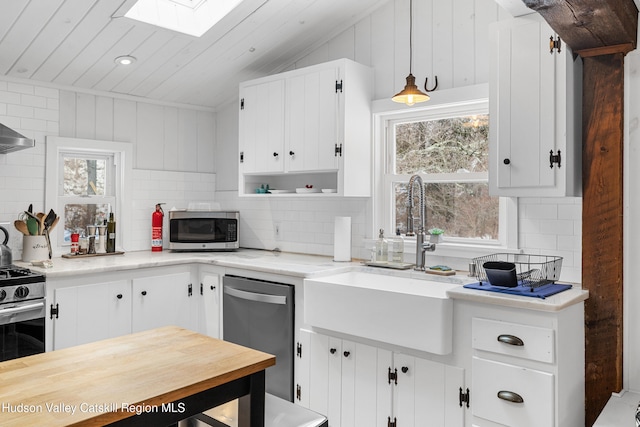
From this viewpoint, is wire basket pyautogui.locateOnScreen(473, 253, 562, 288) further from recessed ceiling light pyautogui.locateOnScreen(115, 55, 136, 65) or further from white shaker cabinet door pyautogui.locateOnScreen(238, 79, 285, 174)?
recessed ceiling light pyautogui.locateOnScreen(115, 55, 136, 65)

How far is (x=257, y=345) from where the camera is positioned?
10.9 ft

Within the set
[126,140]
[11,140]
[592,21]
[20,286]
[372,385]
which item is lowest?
[372,385]

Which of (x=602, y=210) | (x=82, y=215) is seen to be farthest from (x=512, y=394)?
(x=82, y=215)

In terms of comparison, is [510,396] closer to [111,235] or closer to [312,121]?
[312,121]

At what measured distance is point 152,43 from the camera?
11.6 ft

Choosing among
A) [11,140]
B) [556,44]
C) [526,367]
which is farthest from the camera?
[11,140]

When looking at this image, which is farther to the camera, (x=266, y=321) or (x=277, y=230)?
(x=277, y=230)

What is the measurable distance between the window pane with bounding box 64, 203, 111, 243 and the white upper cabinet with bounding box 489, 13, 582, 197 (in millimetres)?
3191

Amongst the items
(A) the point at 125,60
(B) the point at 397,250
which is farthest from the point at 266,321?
(A) the point at 125,60

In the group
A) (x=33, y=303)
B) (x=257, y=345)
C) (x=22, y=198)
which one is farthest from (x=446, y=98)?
(x=22, y=198)

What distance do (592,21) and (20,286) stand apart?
3.27 metres

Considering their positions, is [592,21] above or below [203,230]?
above

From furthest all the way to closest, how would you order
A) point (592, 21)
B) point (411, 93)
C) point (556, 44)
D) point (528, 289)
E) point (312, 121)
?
1. point (312, 121)
2. point (411, 93)
3. point (556, 44)
4. point (528, 289)
5. point (592, 21)

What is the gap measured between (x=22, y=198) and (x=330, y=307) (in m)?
2.51
